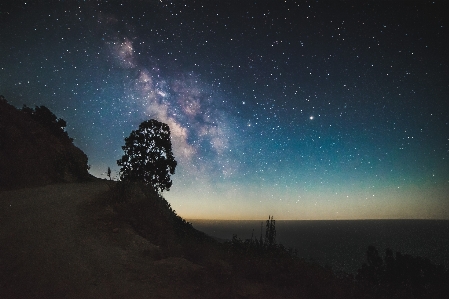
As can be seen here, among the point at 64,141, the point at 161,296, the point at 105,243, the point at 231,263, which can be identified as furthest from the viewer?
the point at 64,141

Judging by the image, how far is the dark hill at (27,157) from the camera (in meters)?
16.2

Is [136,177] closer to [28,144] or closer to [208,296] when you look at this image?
[28,144]

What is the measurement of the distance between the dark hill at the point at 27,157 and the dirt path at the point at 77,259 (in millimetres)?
5554

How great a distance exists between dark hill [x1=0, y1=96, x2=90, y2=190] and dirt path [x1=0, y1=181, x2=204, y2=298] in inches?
219

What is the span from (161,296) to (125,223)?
Result: 5.75 metres

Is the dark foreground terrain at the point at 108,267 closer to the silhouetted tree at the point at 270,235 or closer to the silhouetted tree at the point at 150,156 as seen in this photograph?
the silhouetted tree at the point at 270,235

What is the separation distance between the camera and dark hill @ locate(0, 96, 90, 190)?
53.0 feet

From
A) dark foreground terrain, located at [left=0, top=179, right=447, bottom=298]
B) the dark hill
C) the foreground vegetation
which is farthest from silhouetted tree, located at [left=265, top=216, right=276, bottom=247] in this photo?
the dark hill

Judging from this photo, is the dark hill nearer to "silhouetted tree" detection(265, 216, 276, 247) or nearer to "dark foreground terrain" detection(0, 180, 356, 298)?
"dark foreground terrain" detection(0, 180, 356, 298)

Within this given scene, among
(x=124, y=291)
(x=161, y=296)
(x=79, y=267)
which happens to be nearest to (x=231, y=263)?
(x=161, y=296)

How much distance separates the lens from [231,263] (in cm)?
801

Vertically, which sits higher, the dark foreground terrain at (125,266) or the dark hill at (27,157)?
the dark hill at (27,157)

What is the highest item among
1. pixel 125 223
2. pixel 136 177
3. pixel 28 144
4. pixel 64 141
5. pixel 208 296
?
pixel 64 141

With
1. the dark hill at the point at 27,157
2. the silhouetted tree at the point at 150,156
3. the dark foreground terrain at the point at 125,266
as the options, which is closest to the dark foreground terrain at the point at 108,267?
the dark foreground terrain at the point at 125,266
